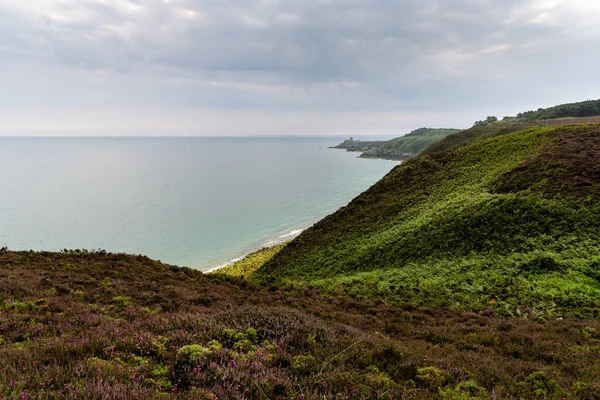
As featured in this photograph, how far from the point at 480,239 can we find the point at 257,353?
19646 mm

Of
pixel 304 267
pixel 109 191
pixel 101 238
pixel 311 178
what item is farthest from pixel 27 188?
pixel 304 267

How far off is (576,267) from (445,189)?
17533mm

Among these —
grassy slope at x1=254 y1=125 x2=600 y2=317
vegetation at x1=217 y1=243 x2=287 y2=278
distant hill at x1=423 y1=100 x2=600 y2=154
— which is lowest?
vegetation at x1=217 y1=243 x2=287 y2=278

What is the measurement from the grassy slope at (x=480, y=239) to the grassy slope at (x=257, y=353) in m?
3.44

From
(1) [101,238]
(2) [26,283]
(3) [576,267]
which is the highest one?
(2) [26,283]

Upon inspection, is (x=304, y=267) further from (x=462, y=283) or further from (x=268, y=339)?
(x=268, y=339)

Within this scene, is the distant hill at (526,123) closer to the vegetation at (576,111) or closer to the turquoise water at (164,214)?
the vegetation at (576,111)

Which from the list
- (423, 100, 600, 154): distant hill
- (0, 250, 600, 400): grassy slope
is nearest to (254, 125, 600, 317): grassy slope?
(0, 250, 600, 400): grassy slope

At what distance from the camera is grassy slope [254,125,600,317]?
15.5 meters

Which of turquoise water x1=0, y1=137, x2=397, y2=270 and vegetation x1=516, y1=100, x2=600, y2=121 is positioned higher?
vegetation x1=516, y1=100, x2=600, y2=121

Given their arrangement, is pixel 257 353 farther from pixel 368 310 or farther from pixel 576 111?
pixel 576 111

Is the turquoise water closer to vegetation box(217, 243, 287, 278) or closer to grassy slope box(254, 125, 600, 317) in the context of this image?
vegetation box(217, 243, 287, 278)

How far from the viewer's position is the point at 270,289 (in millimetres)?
18672

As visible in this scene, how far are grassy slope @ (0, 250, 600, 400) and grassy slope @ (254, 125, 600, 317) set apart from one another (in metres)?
3.44
